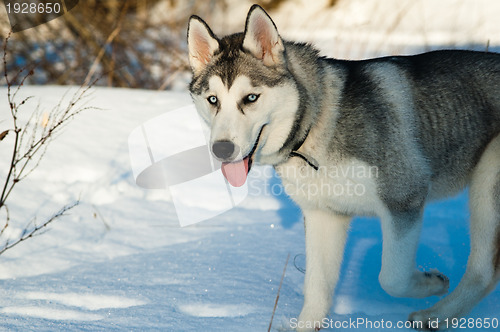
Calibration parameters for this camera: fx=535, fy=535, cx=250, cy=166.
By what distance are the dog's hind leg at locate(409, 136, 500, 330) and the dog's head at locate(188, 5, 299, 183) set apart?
0.96 metres

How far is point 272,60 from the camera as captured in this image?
2.34 metres

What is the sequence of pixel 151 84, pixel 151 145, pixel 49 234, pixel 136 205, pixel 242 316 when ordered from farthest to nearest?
1. pixel 151 84
2. pixel 151 145
3. pixel 136 205
4. pixel 49 234
5. pixel 242 316

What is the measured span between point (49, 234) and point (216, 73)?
5.71ft

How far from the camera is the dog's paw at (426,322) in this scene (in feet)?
7.70

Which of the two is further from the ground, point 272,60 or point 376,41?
point 272,60

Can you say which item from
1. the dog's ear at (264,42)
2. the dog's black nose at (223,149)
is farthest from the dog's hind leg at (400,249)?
the dog's ear at (264,42)

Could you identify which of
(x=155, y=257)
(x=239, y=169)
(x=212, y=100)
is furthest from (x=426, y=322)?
(x=155, y=257)

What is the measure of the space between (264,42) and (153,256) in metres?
1.45

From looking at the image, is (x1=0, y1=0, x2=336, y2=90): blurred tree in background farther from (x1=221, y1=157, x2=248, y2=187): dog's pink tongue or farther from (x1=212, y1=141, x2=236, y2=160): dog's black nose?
(x1=212, y1=141, x2=236, y2=160): dog's black nose

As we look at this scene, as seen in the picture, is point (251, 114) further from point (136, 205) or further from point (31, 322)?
point (136, 205)

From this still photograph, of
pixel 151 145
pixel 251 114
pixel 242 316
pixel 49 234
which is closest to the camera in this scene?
pixel 251 114

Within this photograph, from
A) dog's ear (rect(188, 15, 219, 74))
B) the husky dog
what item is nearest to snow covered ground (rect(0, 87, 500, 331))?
the husky dog

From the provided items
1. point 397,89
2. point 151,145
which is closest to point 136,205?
point 151,145

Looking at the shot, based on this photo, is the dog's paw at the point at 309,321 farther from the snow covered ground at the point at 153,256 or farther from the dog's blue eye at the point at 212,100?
the dog's blue eye at the point at 212,100
